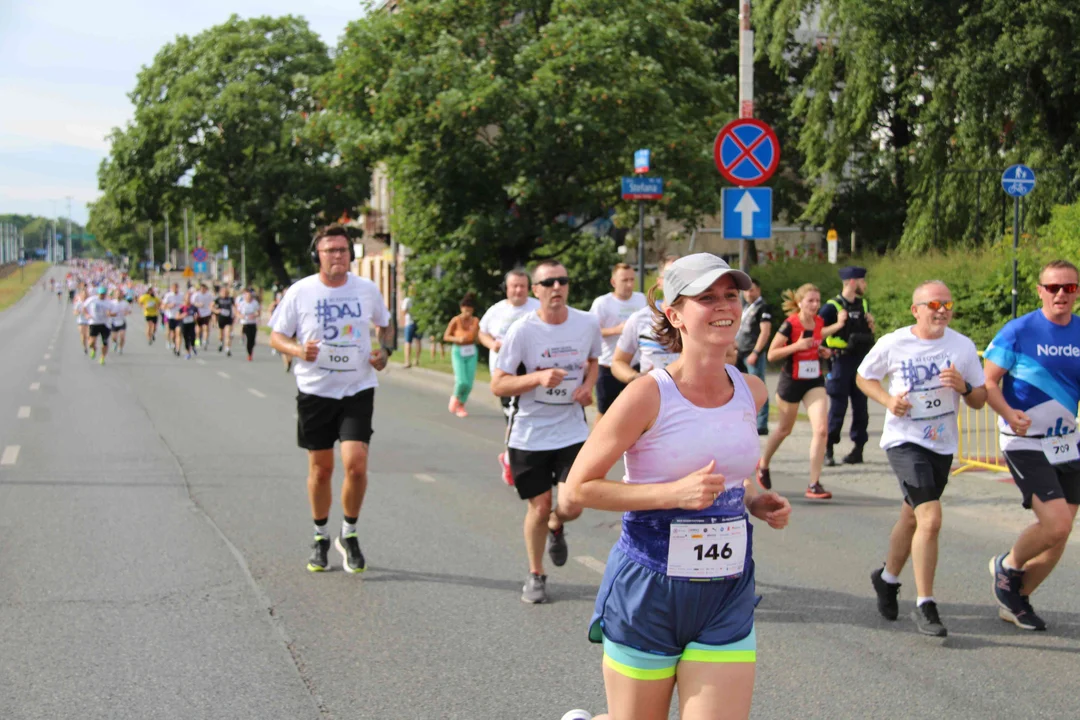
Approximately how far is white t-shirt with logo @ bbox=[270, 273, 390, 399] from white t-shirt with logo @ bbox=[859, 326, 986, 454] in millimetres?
2683

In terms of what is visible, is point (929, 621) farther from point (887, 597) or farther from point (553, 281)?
point (553, 281)

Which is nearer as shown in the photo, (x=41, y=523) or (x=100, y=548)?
(x=100, y=548)

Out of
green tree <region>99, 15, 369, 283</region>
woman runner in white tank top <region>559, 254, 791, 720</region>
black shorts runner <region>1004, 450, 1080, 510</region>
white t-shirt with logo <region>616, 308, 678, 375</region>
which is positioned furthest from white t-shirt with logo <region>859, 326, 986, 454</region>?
green tree <region>99, 15, 369, 283</region>

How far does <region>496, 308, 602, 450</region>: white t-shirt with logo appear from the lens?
21.2 ft

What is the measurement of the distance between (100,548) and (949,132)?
22.1 meters

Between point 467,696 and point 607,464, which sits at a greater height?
point 607,464

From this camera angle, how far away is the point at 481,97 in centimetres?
2311

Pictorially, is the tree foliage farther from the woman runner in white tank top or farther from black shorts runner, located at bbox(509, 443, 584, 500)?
the woman runner in white tank top

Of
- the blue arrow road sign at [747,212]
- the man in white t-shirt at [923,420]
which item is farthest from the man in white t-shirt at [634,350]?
the blue arrow road sign at [747,212]

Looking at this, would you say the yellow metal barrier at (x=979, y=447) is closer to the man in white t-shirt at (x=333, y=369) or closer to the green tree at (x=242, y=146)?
the man in white t-shirt at (x=333, y=369)

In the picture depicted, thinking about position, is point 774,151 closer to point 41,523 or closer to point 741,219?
point 741,219

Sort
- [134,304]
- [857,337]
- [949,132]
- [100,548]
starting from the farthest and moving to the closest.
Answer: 1. [134,304]
2. [949,132]
3. [857,337]
4. [100,548]

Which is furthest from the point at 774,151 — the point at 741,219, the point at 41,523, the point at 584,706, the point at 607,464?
the point at 607,464

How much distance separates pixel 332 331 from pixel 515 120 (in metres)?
17.4
